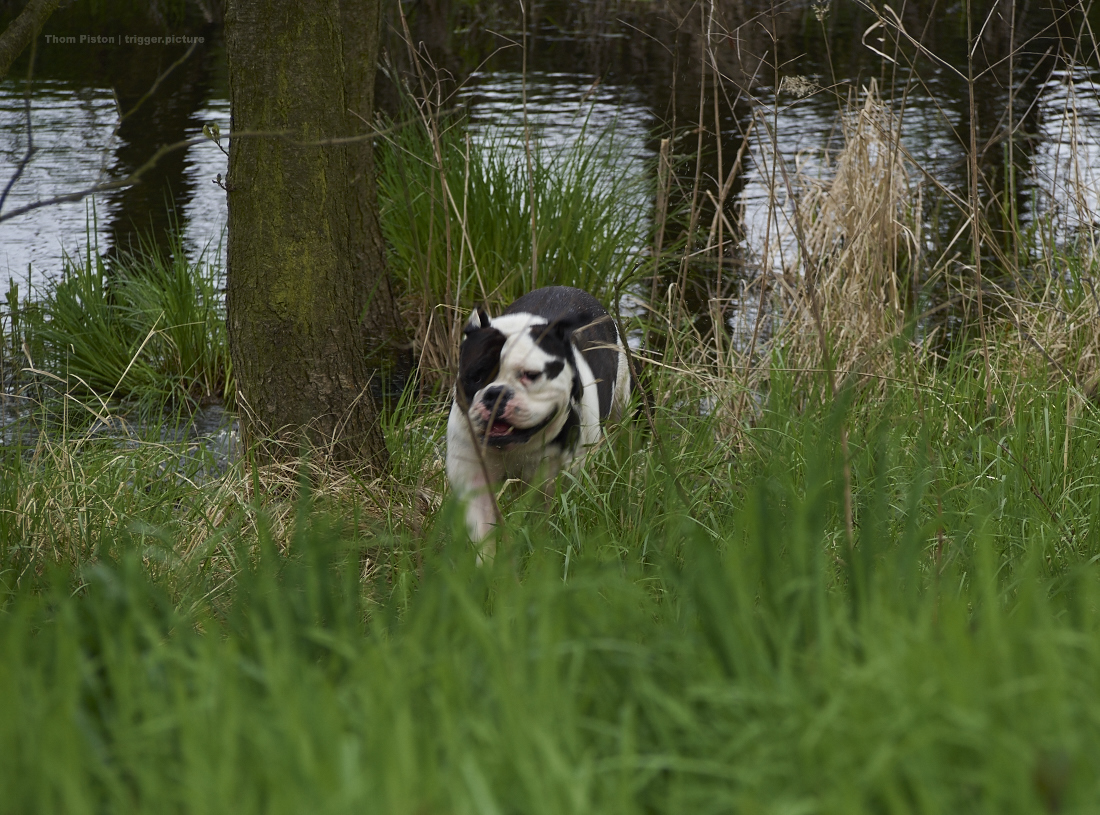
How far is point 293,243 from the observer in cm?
355

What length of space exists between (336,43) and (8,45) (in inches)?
51.2

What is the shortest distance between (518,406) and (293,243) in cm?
103

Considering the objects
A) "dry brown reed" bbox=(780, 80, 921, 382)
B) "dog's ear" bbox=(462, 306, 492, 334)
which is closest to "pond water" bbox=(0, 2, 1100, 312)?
"dry brown reed" bbox=(780, 80, 921, 382)

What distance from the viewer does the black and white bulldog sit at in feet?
9.88

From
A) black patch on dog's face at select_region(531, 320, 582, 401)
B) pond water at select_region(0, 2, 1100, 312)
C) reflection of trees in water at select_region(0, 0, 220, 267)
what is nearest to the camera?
black patch on dog's face at select_region(531, 320, 582, 401)

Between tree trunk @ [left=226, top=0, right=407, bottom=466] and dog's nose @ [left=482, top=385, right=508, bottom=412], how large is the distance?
748 millimetres

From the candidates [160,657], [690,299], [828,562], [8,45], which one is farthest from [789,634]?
[690,299]

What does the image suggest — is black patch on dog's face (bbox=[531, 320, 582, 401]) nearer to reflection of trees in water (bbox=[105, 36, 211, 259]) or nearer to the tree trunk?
the tree trunk

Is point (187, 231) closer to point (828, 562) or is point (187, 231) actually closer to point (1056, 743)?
point (828, 562)

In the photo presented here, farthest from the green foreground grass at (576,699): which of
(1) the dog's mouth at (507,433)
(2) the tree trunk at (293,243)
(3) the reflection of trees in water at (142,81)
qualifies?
(3) the reflection of trees in water at (142,81)

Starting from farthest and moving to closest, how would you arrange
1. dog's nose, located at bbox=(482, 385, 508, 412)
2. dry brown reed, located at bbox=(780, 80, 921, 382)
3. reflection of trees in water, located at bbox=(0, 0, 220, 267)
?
reflection of trees in water, located at bbox=(0, 0, 220, 267) < dry brown reed, located at bbox=(780, 80, 921, 382) < dog's nose, located at bbox=(482, 385, 508, 412)

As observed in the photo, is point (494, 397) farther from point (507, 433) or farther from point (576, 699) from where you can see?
point (576, 699)

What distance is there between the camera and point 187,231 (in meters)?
7.16

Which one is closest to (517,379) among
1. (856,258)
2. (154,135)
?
(856,258)
